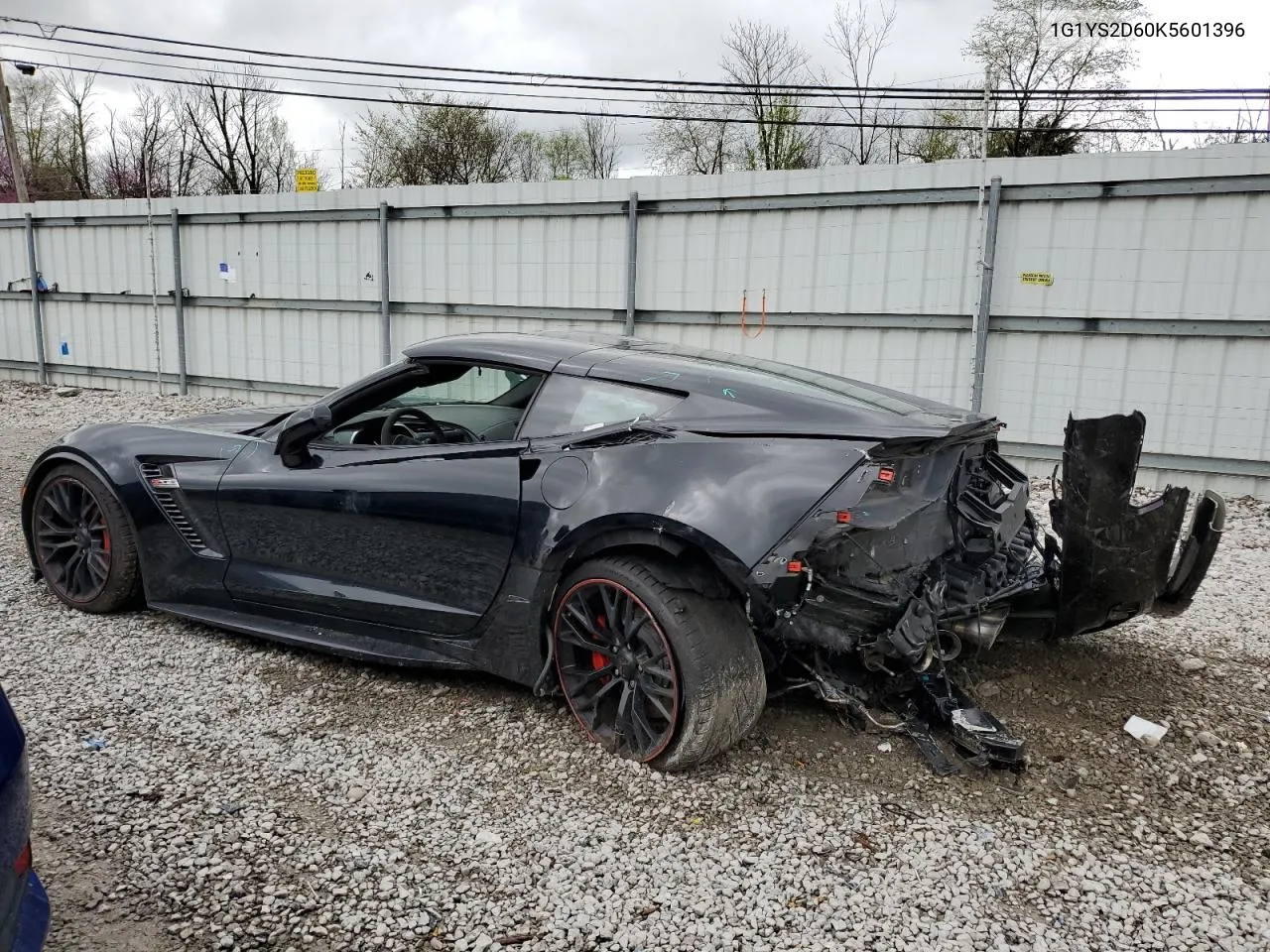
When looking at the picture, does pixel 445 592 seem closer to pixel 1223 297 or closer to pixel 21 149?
pixel 1223 297

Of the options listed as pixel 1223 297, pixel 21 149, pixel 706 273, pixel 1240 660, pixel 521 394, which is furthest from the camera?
pixel 21 149

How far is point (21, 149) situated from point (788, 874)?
4698 cm

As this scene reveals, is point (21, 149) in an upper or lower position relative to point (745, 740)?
upper

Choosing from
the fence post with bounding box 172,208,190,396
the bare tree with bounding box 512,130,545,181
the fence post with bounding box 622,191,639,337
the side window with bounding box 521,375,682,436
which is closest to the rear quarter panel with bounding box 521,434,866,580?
the side window with bounding box 521,375,682,436

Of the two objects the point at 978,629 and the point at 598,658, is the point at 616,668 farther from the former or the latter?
the point at 978,629

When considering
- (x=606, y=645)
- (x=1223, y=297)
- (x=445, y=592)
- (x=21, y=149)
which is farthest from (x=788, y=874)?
(x=21, y=149)

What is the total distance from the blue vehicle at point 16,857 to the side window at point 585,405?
73.3 inches

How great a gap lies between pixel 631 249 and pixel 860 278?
232cm

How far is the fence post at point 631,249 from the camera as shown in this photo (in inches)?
361

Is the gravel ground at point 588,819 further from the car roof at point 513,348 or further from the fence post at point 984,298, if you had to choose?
the fence post at point 984,298

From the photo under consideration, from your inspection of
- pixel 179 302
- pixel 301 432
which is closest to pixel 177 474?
pixel 301 432

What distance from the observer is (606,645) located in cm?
304

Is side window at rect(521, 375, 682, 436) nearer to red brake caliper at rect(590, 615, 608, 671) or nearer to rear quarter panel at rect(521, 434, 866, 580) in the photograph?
rear quarter panel at rect(521, 434, 866, 580)

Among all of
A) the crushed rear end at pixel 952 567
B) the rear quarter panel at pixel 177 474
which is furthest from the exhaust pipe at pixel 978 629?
the rear quarter panel at pixel 177 474
